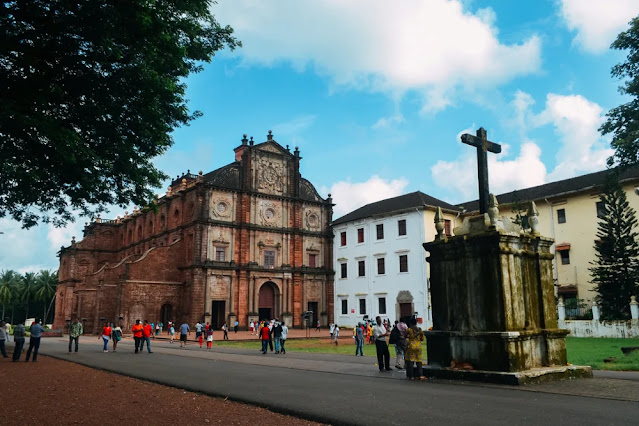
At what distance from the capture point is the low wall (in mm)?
25688

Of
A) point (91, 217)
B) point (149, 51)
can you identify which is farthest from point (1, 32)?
point (91, 217)

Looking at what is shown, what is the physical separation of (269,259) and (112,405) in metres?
37.0

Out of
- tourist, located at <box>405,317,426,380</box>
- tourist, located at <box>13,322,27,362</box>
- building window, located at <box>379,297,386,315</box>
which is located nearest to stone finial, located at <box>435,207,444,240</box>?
tourist, located at <box>405,317,426,380</box>

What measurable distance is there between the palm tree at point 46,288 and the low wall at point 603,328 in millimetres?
72479

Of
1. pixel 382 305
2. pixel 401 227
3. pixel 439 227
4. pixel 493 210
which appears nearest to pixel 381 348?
pixel 439 227

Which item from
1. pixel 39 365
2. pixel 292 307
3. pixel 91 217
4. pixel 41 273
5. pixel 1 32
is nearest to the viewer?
pixel 1 32

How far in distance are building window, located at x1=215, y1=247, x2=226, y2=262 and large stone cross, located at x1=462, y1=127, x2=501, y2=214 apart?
33410mm

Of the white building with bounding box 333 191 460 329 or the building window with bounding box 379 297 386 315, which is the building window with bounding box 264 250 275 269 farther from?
the building window with bounding box 379 297 386 315

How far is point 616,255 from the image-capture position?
30.1m

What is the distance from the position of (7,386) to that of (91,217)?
509cm

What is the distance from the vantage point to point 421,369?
11.0 m

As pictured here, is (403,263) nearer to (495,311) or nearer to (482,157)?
(482,157)

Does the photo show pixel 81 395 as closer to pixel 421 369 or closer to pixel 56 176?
pixel 56 176

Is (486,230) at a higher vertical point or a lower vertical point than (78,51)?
lower
